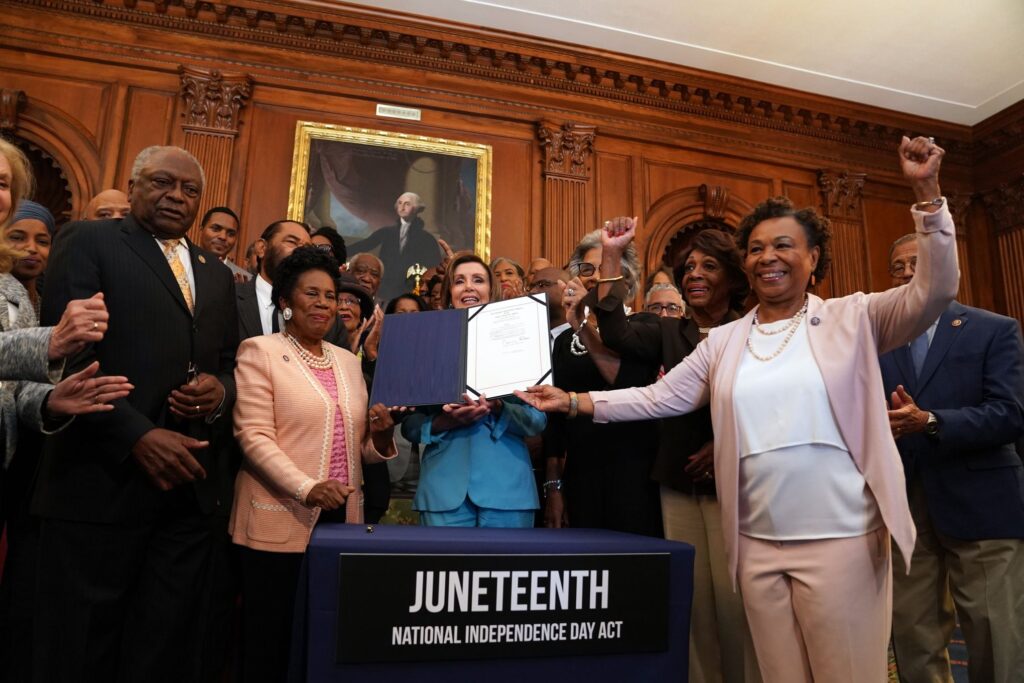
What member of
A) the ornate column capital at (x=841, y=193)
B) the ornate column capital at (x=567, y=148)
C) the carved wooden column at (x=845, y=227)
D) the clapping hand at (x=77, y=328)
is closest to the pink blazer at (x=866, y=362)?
the clapping hand at (x=77, y=328)

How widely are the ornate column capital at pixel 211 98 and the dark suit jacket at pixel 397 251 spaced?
1.46 meters

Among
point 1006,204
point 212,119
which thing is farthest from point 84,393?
point 1006,204

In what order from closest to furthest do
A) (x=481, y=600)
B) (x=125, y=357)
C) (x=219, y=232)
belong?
(x=481, y=600)
(x=125, y=357)
(x=219, y=232)

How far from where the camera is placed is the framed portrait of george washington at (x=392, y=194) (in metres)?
5.92

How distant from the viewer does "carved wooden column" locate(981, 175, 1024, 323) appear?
7547 millimetres

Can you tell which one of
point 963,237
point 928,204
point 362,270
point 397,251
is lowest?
point 928,204

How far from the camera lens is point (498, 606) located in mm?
1492

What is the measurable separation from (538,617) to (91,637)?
1.21 m

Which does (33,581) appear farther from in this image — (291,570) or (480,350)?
(480,350)

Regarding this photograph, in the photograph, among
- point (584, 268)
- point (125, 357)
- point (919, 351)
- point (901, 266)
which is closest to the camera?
point (125, 357)

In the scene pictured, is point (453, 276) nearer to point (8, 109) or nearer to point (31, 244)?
point (31, 244)

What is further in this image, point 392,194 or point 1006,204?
point 1006,204

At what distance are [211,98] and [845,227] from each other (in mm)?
6396

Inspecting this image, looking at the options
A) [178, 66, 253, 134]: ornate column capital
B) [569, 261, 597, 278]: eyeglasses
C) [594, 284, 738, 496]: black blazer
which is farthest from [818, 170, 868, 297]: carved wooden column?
[178, 66, 253, 134]: ornate column capital
